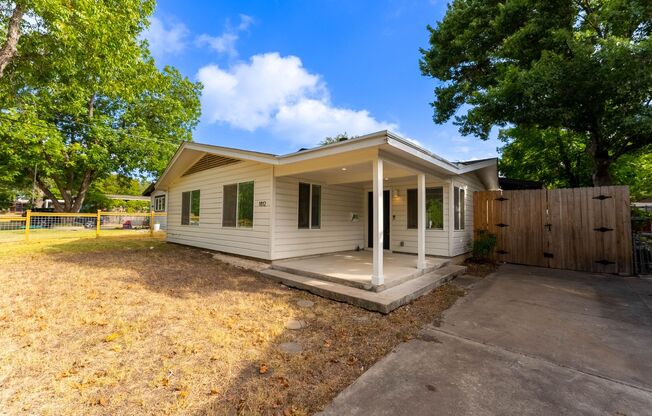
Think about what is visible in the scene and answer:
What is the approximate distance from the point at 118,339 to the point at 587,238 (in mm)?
9394

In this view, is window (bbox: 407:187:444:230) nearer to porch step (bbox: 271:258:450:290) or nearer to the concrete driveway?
porch step (bbox: 271:258:450:290)

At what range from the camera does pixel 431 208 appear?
7.73 meters

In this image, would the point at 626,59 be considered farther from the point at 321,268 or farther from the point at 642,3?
the point at 321,268

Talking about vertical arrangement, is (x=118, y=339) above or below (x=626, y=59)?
below

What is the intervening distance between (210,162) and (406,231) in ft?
20.8

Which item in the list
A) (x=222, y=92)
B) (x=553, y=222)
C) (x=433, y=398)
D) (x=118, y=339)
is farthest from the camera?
(x=222, y=92)

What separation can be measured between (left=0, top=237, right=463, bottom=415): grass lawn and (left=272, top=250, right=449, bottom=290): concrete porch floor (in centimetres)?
56

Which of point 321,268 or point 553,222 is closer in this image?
point 321,268

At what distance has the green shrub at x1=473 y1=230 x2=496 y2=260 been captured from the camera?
770cm

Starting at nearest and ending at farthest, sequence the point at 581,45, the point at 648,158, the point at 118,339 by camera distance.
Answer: the point at 118,339
the point at 581,45
the point at 648,158

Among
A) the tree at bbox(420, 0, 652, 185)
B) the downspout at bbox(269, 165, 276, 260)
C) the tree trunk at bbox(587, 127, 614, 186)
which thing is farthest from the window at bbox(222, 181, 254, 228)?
the tree trunk at bbox(587, 127, 614, 186)

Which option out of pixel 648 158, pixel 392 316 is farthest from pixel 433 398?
pixel 648 158

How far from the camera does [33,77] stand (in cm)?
921

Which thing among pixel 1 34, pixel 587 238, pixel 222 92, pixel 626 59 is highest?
pixel 222 92
